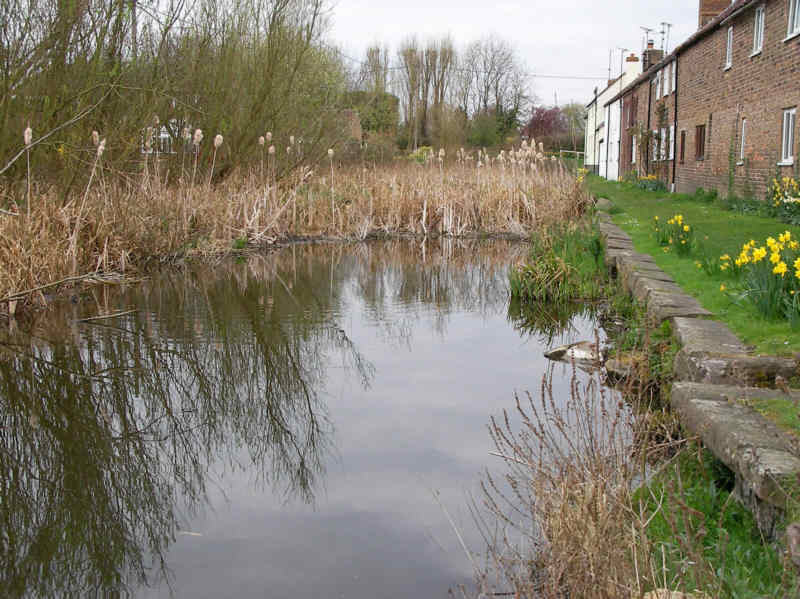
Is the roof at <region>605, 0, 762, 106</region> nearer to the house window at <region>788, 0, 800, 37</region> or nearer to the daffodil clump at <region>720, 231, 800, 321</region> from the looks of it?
the house window at <region>788, 0, 800, 37</region>

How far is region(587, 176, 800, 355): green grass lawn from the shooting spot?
5.20 metres

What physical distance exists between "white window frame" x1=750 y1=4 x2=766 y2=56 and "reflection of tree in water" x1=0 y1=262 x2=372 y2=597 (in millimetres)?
14093

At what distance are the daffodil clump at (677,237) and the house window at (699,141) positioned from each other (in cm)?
1374

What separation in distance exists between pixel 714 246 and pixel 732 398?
6.65 m

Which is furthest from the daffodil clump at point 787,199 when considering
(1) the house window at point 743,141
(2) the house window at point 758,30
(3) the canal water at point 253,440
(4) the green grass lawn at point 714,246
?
(3) the canal water at point 253,440

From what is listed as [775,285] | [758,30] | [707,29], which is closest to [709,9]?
[707,29]

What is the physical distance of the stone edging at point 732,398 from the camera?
120 inches

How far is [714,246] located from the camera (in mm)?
10125

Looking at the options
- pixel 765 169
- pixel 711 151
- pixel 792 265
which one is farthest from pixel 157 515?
pixel 711 151

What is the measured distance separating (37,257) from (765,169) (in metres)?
14.7

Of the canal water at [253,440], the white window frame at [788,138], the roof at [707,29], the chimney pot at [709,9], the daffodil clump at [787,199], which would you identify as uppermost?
the chimney pot at [709,9]

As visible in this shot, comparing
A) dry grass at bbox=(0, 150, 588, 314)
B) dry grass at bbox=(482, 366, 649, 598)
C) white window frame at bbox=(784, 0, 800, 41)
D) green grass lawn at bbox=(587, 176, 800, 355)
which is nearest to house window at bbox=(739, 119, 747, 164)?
green grass lawn at bbox=(587, 176, 800, 355)

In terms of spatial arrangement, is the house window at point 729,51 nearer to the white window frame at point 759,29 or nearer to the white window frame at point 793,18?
the white window frame at point 759,29

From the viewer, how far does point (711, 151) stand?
70.8 feet
